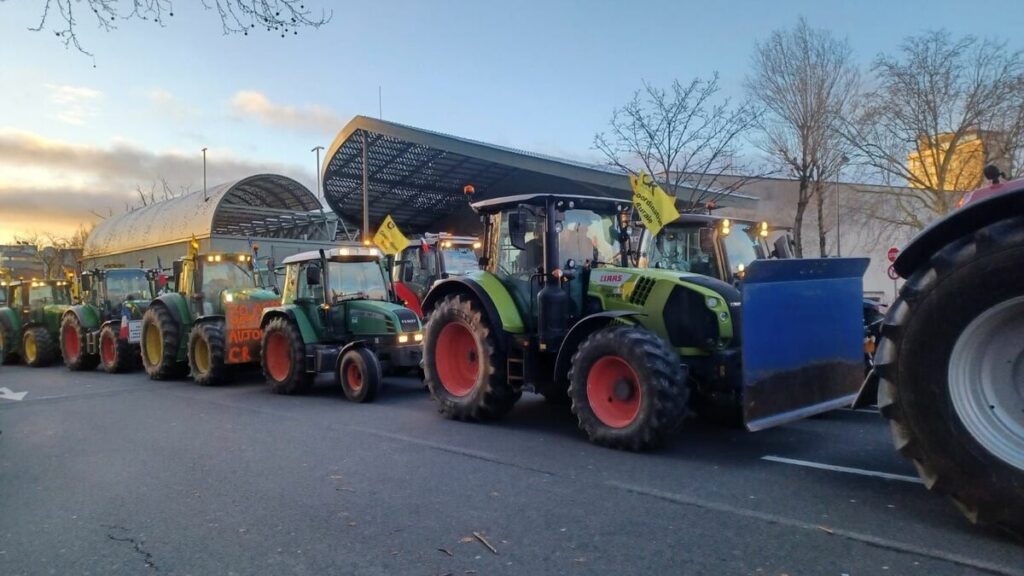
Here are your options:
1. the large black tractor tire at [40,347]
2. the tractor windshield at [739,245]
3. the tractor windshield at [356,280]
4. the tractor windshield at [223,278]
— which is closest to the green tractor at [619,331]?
the tractor windshield at [739,245]

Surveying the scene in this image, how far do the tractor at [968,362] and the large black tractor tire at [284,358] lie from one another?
28.4ft

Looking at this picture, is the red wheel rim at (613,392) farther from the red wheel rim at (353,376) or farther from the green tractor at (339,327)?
the red wheel rim at (353,376)

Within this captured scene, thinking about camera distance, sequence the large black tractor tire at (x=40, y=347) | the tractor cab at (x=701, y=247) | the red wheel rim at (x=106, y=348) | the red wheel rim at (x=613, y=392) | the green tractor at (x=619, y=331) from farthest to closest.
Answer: the large black tractor tire at (x=40, y=347) < the red wheel rim at (x=106, y=348) < the tractor cab at (x=701, y=247) < the red wheel rim at (x=613, y=392) < the green tractor at (x=619, y=331)

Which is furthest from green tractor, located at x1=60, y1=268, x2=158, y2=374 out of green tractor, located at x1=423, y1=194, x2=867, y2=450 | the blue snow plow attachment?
the blue snow plow attachment

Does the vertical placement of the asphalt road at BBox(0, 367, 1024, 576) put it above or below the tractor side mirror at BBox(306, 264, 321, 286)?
below

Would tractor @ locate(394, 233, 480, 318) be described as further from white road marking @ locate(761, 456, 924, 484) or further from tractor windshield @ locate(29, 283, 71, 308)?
tractor windshield @ locate(29, 283, 71, 308)

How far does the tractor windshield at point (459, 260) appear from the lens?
1456cm

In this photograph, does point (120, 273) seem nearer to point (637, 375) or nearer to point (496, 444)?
point (496, 444)

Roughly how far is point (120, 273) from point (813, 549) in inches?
667

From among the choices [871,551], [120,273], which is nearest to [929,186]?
[871,551]

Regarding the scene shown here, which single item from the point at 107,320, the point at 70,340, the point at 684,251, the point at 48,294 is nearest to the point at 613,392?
the point at 684,251

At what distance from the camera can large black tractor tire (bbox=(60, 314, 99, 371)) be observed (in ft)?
52.6

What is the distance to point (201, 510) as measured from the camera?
523cm

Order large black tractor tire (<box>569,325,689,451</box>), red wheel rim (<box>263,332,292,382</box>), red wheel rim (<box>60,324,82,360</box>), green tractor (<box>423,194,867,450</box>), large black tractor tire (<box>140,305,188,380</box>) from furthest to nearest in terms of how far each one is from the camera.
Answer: red wheel rim (<box>60,324,82,360</box>) < large black tractor tire (<box>140,305,188,380</box>) < red wheel rim (<box>263,332,292,382</box>) < large black tractor tire (<box>569,325,689,451</box>) < green tractor (<box>423,194,867,450</box>)
